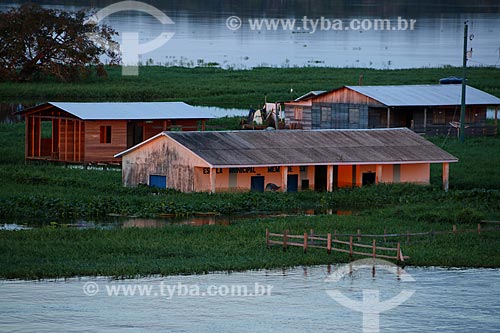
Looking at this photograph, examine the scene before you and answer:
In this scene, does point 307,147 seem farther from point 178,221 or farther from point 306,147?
point 178,221

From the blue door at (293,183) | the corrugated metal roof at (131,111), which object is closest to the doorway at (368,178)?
the blue door at (293,183)

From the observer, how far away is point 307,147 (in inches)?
1994

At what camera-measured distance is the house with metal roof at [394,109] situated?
66250 millimetres

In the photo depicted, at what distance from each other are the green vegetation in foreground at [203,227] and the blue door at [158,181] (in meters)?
1.39

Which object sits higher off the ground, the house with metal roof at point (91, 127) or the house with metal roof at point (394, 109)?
the house with metal roof at point (394, 109)

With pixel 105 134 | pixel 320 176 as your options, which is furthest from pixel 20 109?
pixel 320 176

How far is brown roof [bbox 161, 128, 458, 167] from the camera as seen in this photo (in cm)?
4816

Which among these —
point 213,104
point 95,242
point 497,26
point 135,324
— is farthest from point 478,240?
point 497,26

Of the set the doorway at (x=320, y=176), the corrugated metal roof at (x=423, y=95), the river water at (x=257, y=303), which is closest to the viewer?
the river water at (x=257, y=303)

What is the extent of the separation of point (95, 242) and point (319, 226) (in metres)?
7.81

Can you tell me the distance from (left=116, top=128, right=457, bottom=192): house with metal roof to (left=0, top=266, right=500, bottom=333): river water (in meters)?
14.5

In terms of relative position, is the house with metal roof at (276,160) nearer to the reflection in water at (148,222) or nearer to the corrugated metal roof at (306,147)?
the corrugated metal roof at (306,147)

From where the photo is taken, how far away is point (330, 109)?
224 feet

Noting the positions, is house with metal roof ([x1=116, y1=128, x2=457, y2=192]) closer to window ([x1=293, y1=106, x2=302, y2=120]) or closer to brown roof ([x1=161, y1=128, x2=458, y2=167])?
brown roof ([x1=161, y1=128, x2=458, y2=167])
